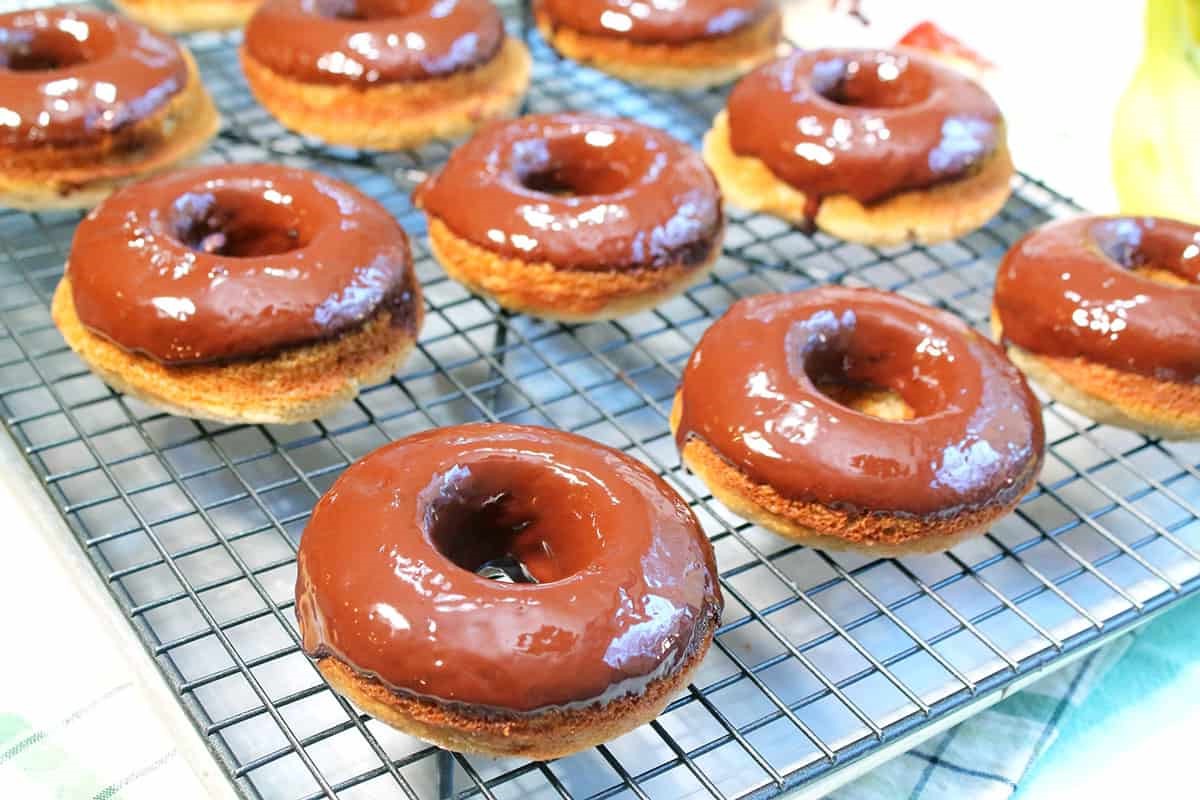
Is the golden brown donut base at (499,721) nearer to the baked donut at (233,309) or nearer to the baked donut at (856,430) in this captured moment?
the baked donut at (856,430)

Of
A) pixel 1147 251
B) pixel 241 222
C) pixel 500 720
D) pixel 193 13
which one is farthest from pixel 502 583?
pixel 193 13

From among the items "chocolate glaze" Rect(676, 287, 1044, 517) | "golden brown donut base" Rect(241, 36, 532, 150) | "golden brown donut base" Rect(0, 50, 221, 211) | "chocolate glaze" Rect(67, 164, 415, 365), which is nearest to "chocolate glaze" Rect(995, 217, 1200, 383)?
"chocolate glaze" Rect(676, 287, 1044, 517)

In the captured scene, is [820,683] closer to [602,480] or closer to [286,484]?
[602,480]

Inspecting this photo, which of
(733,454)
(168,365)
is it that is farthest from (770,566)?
(168,365)

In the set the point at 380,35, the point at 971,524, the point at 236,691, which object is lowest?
the point at 236,691

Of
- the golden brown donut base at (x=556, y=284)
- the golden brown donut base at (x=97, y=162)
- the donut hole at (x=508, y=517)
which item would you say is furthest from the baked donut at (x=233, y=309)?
the donut hole at (x=508, y=517)

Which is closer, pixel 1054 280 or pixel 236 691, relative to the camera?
pixel 236 691
